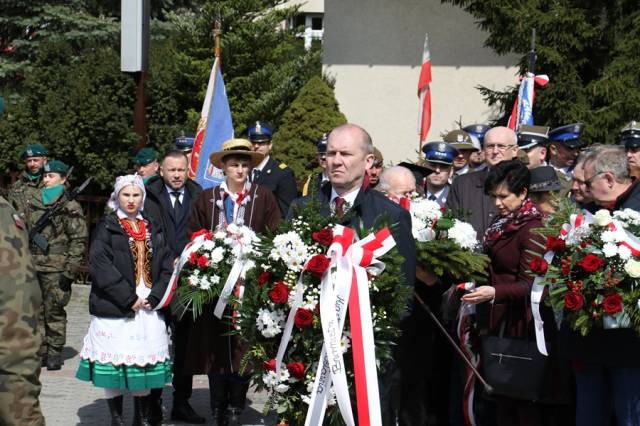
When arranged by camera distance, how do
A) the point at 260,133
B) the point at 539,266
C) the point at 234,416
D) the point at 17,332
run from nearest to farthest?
the point at 17,332
the point at 539,266
the point at 234,416
the point at 260,133

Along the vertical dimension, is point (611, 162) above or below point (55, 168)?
above

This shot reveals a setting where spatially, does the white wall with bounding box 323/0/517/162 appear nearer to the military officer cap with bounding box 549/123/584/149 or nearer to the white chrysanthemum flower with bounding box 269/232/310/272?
the military officer cap with bounding box 549/123/584/149

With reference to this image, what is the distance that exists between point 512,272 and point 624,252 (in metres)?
1.01

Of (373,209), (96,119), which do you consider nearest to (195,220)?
(373,209)

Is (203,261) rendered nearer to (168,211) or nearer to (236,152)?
(236,152)

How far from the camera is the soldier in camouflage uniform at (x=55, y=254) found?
412 inches

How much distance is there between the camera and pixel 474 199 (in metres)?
7.99

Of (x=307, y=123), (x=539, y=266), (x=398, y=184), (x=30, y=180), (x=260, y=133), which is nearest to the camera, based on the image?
(x=539, y=266)

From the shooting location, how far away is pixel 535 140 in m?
8.78

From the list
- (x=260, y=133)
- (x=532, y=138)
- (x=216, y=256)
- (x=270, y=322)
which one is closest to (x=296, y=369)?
(x=270, y=322)

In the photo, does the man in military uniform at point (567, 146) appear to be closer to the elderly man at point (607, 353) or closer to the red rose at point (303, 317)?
the elderly man at point (607, 353)

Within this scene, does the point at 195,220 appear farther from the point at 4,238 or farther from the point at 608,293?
the point at 4,238

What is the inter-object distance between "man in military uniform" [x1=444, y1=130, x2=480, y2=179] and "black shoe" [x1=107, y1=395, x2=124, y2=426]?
13.4ft

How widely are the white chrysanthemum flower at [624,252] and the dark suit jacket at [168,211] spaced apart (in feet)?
12.9
